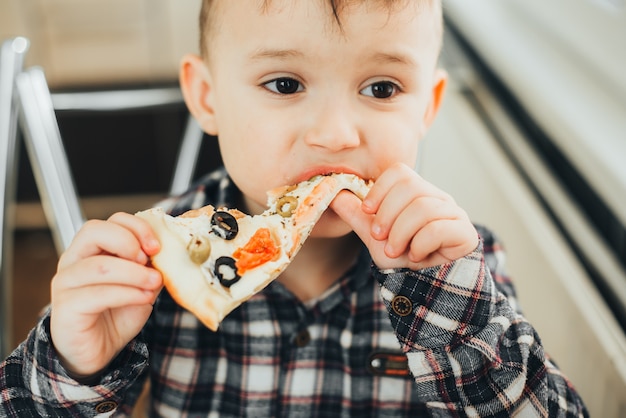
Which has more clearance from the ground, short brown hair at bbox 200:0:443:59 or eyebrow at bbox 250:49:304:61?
short brown hair at bbox 200:0:443:59

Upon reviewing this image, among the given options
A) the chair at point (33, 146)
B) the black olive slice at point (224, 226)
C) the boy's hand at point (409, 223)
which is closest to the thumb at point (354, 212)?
the boy's hand at point (409, 223)

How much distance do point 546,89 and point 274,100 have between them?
557 mm

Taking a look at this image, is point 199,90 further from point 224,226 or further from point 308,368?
point 308,368

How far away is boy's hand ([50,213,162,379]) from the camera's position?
671mm

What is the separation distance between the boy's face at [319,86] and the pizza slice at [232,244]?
0.04m

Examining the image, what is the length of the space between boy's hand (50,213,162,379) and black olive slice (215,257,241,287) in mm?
59

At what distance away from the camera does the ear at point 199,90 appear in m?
0.94

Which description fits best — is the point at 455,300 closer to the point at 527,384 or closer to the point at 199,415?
the point at 527,384

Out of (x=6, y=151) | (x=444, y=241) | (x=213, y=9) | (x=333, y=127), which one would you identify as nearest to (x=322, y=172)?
(x=333, y=127)

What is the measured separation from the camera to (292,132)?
773 mm

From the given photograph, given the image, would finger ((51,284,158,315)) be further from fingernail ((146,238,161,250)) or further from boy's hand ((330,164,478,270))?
boy's hand ((330,164,478,270))

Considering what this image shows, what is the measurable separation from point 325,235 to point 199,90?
297mm

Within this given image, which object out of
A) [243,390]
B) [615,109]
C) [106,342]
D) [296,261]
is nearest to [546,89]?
[615,109]

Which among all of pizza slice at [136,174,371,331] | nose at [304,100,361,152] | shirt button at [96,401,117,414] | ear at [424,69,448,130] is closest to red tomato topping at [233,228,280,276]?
pizza slice at [136,174,371,331]
